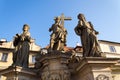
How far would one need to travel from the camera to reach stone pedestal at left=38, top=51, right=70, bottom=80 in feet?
21.9

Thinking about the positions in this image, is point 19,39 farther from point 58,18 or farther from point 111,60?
point 111,60

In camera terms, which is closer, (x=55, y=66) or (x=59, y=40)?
(x=55, y=66)

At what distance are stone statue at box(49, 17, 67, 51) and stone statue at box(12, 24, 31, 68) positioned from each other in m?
1.22

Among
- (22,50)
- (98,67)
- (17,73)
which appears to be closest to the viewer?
(98,67)

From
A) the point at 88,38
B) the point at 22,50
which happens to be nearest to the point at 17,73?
the point at 22,50

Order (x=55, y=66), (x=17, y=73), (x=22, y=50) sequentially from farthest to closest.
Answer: (x=22, y=50), (x=55, y=66), (x=17, y=73)

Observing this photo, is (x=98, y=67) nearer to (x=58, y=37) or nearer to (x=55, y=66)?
→ (x=55, y=66)

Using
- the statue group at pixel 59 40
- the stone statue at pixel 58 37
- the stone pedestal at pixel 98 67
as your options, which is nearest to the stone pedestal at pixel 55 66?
the statue group at pixel 59 40

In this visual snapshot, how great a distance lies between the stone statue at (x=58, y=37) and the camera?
8172mm

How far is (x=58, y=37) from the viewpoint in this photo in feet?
27.4

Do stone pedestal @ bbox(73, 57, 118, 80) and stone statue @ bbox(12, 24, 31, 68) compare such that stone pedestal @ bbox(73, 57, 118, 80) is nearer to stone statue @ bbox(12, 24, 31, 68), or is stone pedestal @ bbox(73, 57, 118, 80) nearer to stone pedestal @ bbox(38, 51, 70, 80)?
stone pedestal @ bbox(38, 51, 70, 80)

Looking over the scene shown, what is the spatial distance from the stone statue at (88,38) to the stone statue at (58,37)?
1.08 metres

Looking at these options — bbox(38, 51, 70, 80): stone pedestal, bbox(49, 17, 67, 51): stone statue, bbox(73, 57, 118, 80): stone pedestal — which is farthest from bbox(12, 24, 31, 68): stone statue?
bbox(73, 57, 118, 80): stone pedestal

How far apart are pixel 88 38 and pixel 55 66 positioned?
1767 mm
